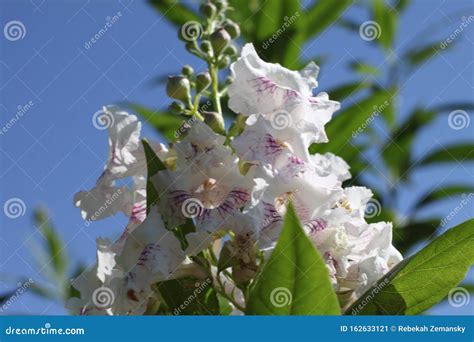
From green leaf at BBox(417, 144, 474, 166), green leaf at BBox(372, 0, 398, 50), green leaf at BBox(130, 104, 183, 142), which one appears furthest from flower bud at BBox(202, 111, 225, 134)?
green leaf at BBox(372, 0, 398, 50)

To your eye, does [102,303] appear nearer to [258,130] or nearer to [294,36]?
[258,130]

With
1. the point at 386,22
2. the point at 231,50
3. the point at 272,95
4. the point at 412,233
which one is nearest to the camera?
the point at 272,95

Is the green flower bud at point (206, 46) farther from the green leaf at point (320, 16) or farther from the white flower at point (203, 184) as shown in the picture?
the green leaf at point (320, 16)

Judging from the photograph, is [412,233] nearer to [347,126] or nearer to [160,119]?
[347,126]

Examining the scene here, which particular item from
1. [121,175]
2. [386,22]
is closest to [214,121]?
[121,175]

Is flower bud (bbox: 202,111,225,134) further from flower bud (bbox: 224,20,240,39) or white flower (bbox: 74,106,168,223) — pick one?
flower bud (bbox: 224,20,240,39)

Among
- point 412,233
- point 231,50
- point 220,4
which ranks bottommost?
point 412,233
